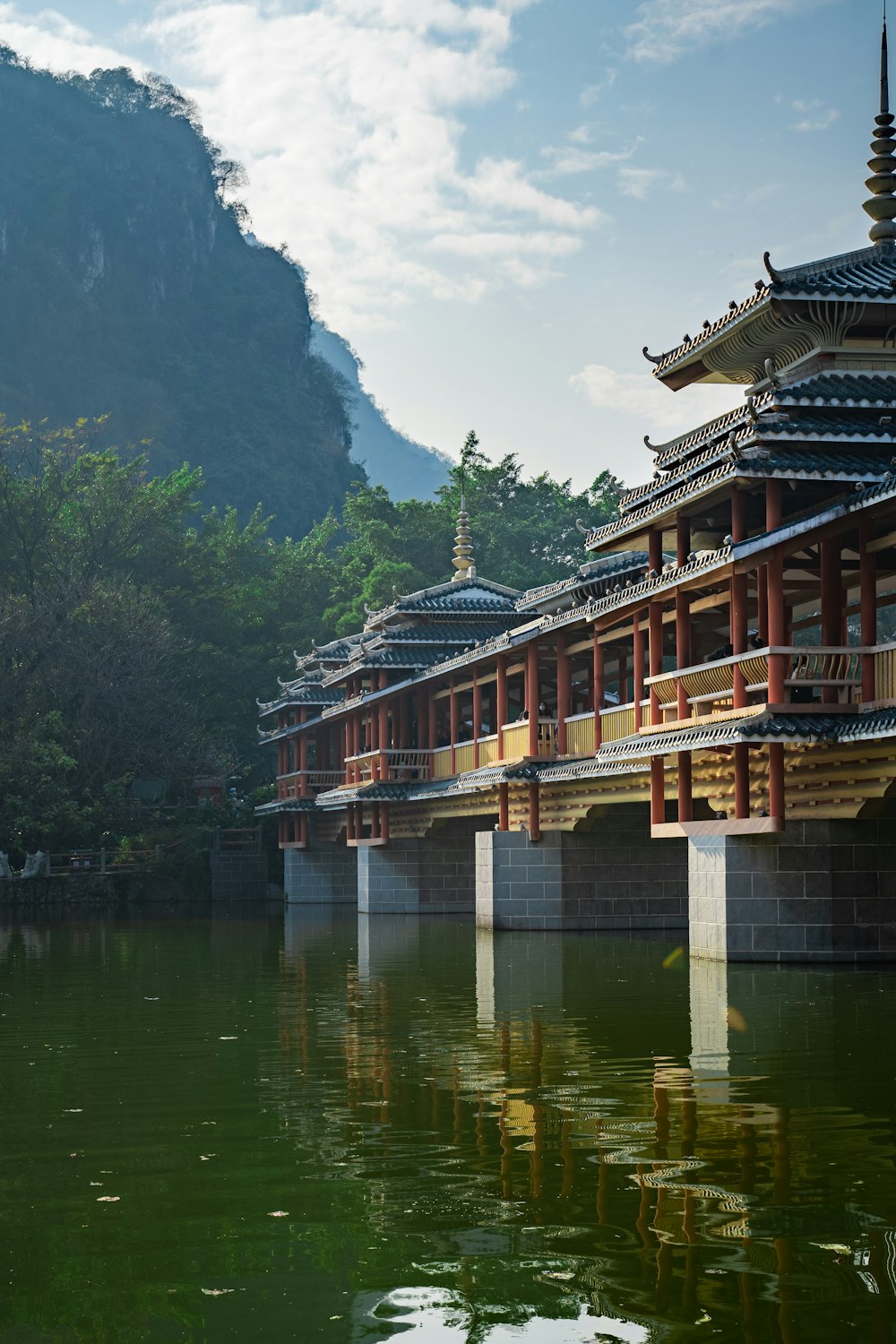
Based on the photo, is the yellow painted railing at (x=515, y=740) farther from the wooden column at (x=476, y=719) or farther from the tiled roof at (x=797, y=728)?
the tiled roof at (x=797, y=728)

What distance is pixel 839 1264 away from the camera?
6.55 meters

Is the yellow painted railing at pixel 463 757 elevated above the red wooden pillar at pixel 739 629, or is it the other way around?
the red wooden pillar at pixel 739 629

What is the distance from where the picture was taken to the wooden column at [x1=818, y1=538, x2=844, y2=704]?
19.7m

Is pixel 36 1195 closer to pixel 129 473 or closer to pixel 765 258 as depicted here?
pixel 765 258

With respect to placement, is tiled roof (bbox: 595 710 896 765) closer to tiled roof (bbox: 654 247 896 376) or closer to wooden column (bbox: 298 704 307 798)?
tiled roof (bbox: 654 247 896 376)

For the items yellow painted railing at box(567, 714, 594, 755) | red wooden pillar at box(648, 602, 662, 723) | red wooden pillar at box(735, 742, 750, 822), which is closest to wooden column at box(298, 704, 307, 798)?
yellow painted railing at box(567, 714, 594, 755)

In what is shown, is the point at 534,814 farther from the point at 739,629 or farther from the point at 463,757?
the point at 739,629

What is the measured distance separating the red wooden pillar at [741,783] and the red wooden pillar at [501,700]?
1178cm

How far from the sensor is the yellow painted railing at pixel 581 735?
28141 millimetres

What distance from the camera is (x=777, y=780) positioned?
19.6 m

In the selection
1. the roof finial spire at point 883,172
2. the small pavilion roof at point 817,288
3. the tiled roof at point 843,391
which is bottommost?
the tiled roof at point 843,391

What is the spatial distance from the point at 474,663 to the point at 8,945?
34.4 feet

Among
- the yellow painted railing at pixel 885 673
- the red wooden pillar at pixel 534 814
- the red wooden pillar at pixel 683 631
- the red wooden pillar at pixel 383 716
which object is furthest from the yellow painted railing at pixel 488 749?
the yellow painted railing at pixel 885 673

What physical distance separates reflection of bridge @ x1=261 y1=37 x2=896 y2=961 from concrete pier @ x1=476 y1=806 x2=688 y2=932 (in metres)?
0.04
